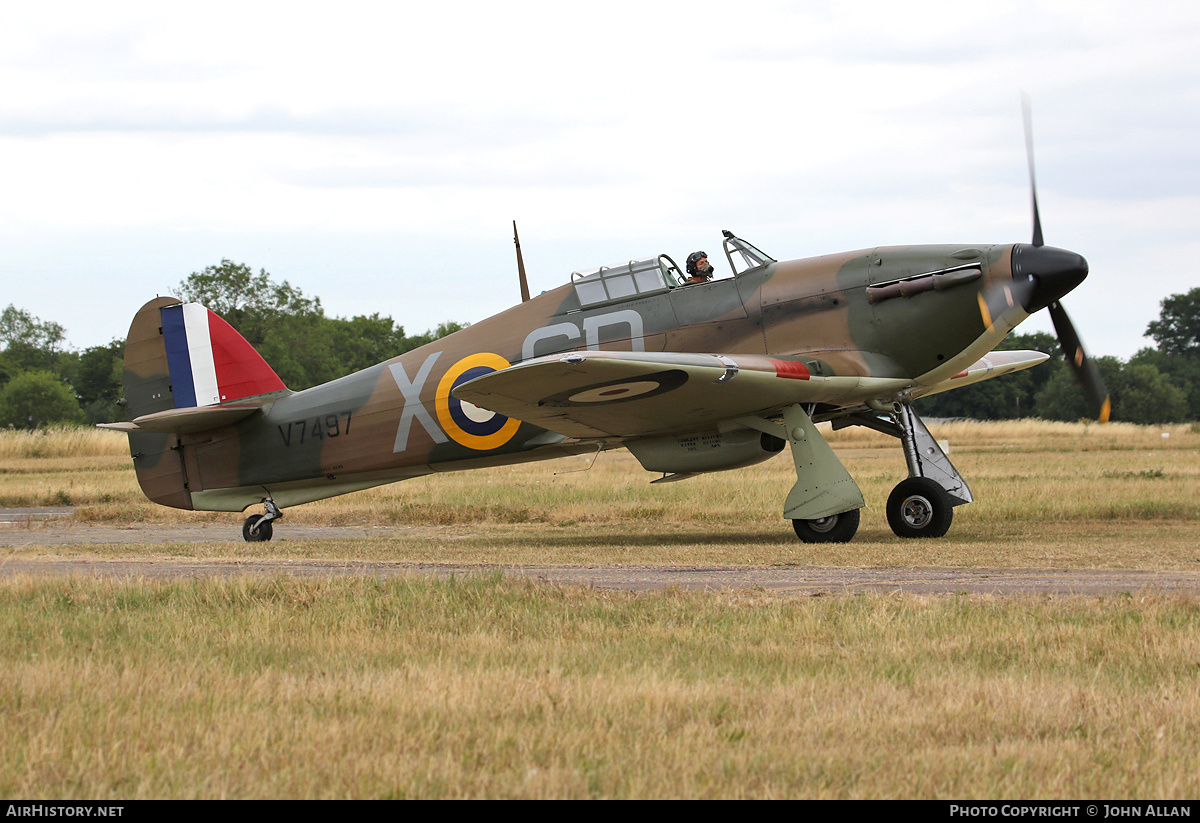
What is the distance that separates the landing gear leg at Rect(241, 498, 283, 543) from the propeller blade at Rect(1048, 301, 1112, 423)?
10701mm

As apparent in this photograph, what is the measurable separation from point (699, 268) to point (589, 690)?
9.15 meters

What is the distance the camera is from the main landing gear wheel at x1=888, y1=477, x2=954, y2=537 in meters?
13.1

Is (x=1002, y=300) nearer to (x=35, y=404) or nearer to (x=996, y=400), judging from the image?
(x=35, y=404)

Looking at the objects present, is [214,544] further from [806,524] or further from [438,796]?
[438,796]

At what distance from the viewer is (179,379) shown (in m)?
16.1

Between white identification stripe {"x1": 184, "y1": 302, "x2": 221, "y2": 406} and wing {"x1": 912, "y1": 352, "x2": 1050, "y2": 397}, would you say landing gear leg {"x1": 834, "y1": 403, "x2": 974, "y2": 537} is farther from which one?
white identification stripe {"x1": 184, "y1": 302, "x2": 221, "y2": 406}

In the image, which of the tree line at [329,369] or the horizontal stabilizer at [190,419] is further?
the tree line at [329,369]

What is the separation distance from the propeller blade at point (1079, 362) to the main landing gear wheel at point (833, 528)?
3.19 meters

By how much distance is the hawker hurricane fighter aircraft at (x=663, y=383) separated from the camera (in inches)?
491

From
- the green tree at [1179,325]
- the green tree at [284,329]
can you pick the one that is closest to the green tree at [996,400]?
the green tree at [1179,325]

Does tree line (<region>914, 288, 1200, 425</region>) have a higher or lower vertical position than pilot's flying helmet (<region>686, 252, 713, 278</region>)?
lower

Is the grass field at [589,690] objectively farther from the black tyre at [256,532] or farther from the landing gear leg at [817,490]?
the black tyre at [256,532]

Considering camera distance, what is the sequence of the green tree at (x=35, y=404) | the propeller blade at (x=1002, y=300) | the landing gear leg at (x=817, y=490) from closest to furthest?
1. the propeller blade at (x=1002, y=300)
2. the landing gear leg at (x=817, y=490)
3. the green tree at (x=35, y=404)

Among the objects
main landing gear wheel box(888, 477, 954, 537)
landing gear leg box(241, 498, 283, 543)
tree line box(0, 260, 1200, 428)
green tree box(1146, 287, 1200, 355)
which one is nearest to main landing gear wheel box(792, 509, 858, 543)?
main landing gear wheel box(888, 477, 954, 537)
